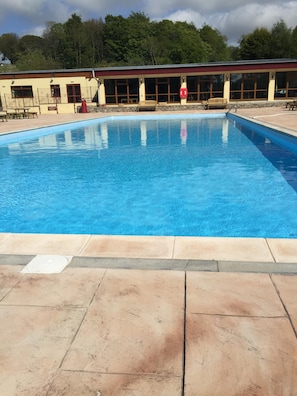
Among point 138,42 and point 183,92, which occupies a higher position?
point 138,42

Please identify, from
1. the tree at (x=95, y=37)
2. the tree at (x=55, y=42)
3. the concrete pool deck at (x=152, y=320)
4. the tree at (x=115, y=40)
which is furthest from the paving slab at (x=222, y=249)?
the tree at (x=95, y=37)

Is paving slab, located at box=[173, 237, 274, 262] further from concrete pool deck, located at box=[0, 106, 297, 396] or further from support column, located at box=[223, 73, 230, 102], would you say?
support column, located at box=[223, 73, 230, 102]

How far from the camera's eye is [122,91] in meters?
26.1

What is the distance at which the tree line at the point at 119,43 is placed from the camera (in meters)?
51.0

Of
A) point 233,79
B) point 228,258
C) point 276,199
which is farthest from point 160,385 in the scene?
point 233,79

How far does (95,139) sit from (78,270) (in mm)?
10927

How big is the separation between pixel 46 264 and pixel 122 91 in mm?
24855

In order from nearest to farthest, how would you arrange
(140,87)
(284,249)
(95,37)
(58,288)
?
(58,288), (284,249), (140,87), (95,37)

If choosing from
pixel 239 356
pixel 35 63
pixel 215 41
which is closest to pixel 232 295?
pixel 239 356

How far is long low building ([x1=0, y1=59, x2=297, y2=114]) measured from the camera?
24859 mm

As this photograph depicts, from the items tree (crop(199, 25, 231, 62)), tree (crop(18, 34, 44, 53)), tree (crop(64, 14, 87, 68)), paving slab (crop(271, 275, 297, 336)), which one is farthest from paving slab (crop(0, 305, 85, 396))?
tree (crop(18, 34, 44, 53))

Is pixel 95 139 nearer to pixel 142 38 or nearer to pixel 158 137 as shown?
pixel 158 137

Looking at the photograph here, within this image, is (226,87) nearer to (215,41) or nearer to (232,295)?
(232,295)

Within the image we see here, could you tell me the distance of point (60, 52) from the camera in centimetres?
5806
